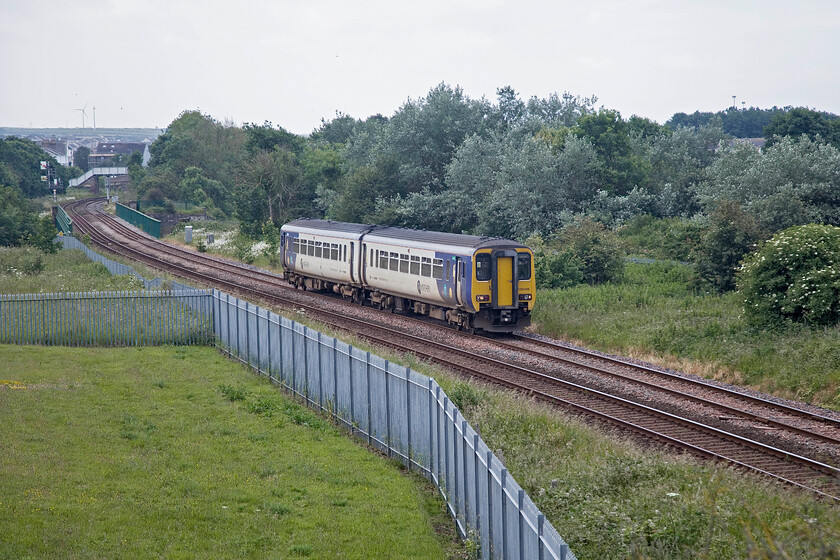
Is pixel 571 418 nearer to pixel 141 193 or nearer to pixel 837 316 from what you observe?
pixel 837 316

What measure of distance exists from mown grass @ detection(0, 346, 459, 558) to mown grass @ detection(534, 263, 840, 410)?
10815 mm

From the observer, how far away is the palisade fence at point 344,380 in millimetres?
8156

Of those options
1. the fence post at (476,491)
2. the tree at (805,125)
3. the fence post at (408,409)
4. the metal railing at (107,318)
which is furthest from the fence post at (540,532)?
the tree at (805,125)

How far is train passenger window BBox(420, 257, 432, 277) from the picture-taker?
90.5 feet

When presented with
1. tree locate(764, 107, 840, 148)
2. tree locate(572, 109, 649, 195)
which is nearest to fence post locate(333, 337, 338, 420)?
tree locate(572, 109, 649, 195)

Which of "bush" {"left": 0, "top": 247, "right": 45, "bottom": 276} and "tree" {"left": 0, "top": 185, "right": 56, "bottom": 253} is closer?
"bush" {"left": 0, "top": 247, "right": 45, "bottom": 276}

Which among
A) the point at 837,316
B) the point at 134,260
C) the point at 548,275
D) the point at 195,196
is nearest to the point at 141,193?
the point at 195,196

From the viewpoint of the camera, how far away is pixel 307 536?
977 centimetres

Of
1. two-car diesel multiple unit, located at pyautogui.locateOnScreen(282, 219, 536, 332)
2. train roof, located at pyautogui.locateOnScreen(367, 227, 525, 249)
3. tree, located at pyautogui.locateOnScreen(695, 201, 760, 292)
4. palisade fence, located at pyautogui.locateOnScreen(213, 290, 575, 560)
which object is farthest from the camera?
tree, located at pyautogui.locateOnScreen(695, 201, 760, 292)

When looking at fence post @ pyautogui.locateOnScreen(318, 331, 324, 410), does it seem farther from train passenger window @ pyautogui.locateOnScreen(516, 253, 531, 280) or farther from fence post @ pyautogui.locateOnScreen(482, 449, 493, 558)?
train passenger window @ pyautogui.locateOnScreen(516, 253, 531, 280)

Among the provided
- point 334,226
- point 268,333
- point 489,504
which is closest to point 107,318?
point 268,333

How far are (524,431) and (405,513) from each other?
11.7 ft

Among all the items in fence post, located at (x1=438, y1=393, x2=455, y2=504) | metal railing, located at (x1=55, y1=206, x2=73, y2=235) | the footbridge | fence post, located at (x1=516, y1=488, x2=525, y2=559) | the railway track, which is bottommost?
the railway track

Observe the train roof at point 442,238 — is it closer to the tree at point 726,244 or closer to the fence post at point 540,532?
the tree at point 726,244
